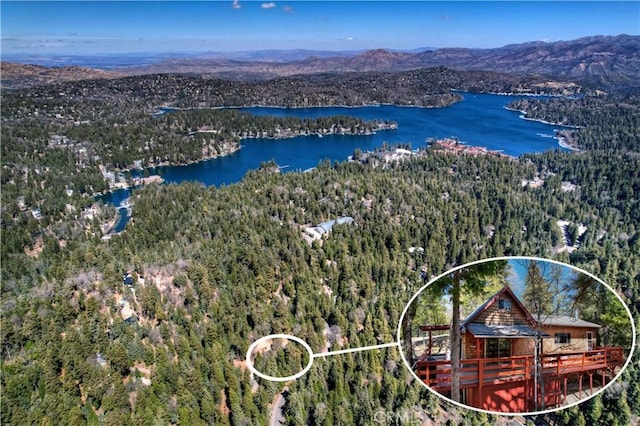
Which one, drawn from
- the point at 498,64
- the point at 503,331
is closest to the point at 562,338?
the point at 503,331

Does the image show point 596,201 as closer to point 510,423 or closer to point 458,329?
point 510,423

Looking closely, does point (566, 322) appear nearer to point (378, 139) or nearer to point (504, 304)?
point (504, 304)

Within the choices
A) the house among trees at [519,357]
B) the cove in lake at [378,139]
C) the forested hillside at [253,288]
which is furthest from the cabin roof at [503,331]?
the cove in lake at [378,139]

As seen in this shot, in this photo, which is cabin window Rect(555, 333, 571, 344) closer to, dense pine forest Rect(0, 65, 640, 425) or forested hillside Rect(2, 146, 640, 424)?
dense pine forest Rect(0, 65, 640, 425)

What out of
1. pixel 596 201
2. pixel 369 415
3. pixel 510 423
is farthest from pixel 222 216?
pixel 596 201

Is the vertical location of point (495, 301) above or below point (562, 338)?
above
